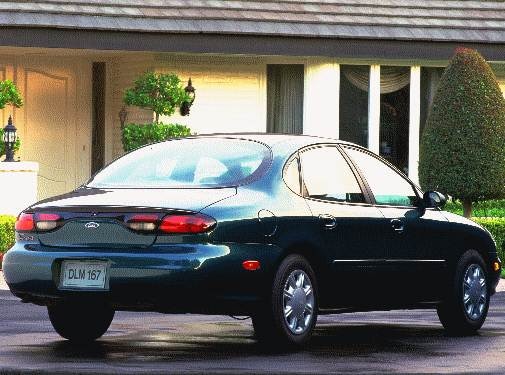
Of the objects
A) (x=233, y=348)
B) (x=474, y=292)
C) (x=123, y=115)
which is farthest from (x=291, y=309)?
(x=123, y=115)

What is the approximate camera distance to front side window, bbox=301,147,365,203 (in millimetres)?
11414

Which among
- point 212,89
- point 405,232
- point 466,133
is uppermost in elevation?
point 212,89

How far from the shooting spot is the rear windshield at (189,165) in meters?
11.0

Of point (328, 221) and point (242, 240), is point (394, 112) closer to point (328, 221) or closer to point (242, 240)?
point (328, 221)

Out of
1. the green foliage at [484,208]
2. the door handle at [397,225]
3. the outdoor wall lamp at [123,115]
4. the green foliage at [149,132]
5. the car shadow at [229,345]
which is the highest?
the outdoor wall lamp at [123,115]

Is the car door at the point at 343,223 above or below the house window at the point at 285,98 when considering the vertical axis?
below

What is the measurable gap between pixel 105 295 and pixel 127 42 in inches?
588

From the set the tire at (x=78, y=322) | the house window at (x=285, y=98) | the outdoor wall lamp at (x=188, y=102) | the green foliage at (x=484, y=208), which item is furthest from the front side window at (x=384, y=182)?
the house window at (x=285, y=98)

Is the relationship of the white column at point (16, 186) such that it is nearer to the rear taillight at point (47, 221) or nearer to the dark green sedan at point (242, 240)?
the dark green sedan at point (242, 240)

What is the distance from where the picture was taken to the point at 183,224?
10.3 m

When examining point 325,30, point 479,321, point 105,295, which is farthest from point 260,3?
point 105,295

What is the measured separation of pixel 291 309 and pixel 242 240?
654 mm

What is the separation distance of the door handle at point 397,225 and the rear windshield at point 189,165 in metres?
1.17

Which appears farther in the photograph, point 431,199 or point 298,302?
point 431,199
